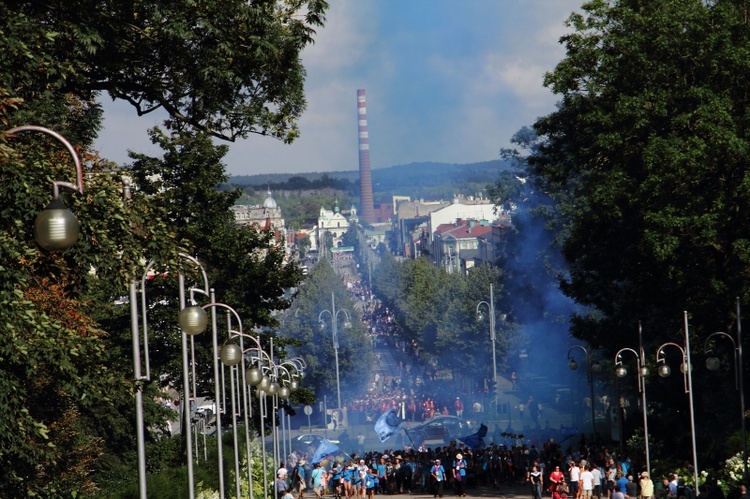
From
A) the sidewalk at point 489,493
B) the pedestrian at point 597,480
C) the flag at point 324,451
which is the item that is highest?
the pedestrian at point 597,480

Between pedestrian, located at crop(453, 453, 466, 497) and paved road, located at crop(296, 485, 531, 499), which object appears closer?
pedestrian, located at crop(453, 453, 466, 497)

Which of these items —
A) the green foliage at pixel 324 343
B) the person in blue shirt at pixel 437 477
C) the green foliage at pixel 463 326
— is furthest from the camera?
the green foliage at pixel 324 343

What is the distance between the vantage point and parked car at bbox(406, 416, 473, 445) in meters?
54.6

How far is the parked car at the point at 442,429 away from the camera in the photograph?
5459 centimetres

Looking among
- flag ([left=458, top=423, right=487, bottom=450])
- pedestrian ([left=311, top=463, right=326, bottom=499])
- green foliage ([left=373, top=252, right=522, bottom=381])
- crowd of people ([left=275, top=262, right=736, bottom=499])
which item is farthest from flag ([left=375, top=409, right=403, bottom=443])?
green foliage ([left=373, top=252, right=522, bottom=381])

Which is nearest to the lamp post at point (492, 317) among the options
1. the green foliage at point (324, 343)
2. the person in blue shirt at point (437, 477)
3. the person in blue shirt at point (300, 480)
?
the green foliage at point (324, 343)

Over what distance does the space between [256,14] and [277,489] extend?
2029 centimetres

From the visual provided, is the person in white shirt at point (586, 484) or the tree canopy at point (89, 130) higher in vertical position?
the tree canopy at point (89, 130)

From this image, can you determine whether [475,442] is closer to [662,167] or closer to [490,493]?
[490,493]

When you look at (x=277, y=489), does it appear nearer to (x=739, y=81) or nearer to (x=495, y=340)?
(x=739, y=81)

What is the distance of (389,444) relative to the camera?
222 feet

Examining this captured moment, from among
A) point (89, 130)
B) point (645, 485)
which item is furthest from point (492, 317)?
point (89, 130)

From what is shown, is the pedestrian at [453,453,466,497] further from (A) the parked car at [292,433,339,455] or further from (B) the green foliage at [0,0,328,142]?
(A) the parked car at [292,433,339,455]

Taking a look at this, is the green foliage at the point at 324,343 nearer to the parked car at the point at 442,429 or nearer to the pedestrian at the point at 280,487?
the parked car at the point at 442,429
